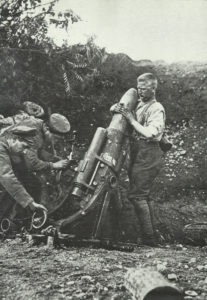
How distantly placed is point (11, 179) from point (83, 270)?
160 centimetres

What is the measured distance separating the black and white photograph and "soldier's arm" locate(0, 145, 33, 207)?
10 millimetres

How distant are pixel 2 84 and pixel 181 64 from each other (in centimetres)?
387

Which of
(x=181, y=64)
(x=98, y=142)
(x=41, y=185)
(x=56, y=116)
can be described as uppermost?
(x=181, y=64)

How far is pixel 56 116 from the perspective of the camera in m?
5.11

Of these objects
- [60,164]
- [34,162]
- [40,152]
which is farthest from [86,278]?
[40,152]

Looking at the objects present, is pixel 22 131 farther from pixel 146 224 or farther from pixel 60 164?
pixel 146 224

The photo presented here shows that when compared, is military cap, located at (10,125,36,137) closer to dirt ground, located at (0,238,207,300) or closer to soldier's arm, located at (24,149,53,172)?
soldier's arm, located at (24,149,53,172)

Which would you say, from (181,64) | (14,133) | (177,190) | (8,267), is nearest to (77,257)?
(8,267)

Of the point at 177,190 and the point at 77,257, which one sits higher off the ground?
the point at 177,190

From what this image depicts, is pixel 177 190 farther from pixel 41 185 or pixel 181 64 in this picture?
pixel 181 64

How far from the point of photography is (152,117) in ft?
15.3

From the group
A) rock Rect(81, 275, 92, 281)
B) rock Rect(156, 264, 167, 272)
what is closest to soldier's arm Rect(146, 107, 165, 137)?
rock Rect(156, 264, 167, 272)

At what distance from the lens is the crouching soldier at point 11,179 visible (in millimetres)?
4586

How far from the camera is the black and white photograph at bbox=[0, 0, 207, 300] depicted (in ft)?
10.8
